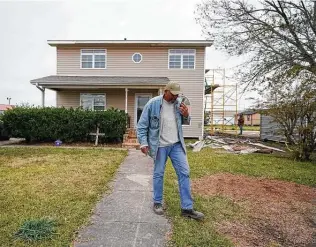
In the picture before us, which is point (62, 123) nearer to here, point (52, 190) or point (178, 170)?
point (52, 190)

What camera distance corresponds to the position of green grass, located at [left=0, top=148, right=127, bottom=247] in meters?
3.68

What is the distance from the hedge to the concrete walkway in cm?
806

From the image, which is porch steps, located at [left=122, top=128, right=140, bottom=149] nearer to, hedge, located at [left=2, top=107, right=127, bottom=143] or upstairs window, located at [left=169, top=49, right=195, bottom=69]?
hedge, located at [left=2, top=107, right=127, bottom=143]

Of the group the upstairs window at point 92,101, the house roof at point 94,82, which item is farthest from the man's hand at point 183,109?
the upstairs window at point 92,101

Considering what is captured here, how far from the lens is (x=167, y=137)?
167 inches

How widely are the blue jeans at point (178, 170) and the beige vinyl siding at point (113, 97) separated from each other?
45.9ft

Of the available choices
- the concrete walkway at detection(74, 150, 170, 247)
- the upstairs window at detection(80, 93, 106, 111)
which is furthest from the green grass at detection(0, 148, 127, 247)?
the upstairs window at detection(80, 93, 106, 111)

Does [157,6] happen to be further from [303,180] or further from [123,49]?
[303,180]

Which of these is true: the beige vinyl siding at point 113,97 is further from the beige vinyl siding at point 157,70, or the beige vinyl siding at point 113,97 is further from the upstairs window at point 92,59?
the upstairs window at point 92,59

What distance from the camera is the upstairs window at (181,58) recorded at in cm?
1822

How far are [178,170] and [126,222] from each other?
982mm

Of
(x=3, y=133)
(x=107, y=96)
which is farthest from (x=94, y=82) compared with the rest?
(x=3, y=133)

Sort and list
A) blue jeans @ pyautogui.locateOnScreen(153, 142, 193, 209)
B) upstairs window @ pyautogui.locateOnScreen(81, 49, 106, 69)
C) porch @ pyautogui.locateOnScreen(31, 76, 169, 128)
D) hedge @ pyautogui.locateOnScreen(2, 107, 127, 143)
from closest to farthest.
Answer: blue jeans @ pyautogui.locateOnScreen(153, 142, 193, 209) < hedge @ pyautogui.locateOnScreen(2, 107, 127, 143) < porch @ pyautogui.locateOnScreen(31, 76, 169, 128) < upstairs window @ pyautogui.locateOnScreen(81, 49, 106, 69)

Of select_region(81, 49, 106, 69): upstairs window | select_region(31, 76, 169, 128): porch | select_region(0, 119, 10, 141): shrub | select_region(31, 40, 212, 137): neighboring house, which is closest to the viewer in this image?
select_region(0, 119, 10, 141): shrub
